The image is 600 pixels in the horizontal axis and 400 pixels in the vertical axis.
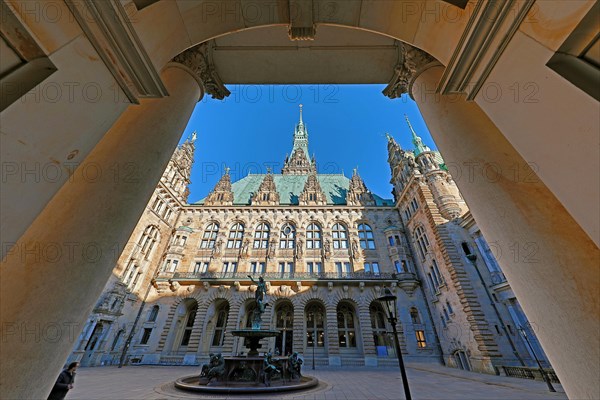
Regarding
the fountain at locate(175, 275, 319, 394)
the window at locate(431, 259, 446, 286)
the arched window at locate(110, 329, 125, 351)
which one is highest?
the window at locate(431, 259, 446, 286)

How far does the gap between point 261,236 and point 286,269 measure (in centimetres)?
458

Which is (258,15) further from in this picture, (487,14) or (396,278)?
(396,278)

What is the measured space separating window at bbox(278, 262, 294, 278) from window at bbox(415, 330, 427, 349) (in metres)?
11.0

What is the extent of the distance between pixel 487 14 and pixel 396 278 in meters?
20.7

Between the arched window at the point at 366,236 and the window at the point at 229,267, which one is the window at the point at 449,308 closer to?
A: the arched window at the point at 366,236

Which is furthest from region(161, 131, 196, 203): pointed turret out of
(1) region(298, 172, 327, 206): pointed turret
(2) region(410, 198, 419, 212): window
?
(2) region(410, 198, 419, 212): window

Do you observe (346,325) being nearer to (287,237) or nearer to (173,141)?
(287,237)

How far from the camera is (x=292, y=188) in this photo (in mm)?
30938

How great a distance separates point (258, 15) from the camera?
3705 millimetres

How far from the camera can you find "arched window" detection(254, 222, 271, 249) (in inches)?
926

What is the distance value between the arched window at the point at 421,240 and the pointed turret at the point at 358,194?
655cm

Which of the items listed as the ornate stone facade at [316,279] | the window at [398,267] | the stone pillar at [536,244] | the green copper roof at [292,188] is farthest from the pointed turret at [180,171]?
the stone pillar at [536,244]

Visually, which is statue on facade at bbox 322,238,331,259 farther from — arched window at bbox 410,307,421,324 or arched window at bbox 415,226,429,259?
arched window at bbox 410,307,421,324

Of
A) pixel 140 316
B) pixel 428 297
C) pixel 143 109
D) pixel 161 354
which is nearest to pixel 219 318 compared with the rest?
pixel 161 354
